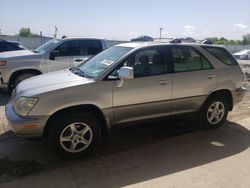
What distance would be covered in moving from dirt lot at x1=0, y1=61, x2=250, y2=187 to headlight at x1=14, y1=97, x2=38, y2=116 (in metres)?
0.73

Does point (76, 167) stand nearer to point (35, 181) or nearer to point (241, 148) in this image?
point (35, 181)

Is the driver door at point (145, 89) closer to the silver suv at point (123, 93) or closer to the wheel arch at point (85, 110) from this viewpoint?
the silver suv at point (123, 93)

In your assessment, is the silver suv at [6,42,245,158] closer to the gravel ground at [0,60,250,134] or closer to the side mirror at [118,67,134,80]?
the side mirror at [118,67,134,80]

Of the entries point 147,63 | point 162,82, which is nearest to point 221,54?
point 162,82

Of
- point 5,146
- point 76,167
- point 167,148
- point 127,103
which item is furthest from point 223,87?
point 5,146

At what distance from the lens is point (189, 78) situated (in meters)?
5.20

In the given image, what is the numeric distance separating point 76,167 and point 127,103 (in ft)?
4.00

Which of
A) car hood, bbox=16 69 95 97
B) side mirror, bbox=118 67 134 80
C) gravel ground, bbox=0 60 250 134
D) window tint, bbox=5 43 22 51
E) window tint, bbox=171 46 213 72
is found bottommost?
gravel ground, bbox=0 60 250 134

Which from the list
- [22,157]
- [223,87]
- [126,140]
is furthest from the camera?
[223,87]

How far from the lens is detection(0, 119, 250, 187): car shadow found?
3930 millimetres

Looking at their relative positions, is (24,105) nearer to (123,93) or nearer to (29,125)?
(29,125)

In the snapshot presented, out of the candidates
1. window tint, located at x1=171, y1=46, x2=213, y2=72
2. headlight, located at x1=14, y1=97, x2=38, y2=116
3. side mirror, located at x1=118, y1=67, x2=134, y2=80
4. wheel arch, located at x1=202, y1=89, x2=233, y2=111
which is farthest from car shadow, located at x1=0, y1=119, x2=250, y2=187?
window tint, located at x1=171, y1=46, x2=213, y2=72

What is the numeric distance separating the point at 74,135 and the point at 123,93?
0.96 m

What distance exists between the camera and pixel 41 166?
4.12 meters
